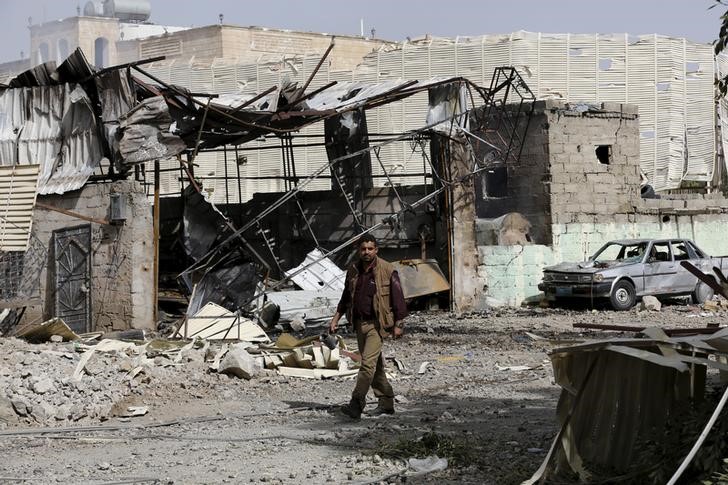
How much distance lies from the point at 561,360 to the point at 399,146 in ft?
83.9

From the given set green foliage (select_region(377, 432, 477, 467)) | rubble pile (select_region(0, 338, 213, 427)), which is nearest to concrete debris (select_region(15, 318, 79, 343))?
rubble pile (select_region(0, 338, 213, 427))

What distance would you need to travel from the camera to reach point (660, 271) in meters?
22.7

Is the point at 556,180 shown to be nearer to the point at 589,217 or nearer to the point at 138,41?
the point at 589,217

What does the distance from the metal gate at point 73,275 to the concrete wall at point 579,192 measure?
9.59 meters

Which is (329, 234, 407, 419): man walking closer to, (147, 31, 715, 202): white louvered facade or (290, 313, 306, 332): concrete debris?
(290, 313, 306, 332): concrete debris

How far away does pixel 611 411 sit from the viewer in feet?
22.2

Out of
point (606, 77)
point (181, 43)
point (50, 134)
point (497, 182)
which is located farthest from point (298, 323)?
point (181, 43)

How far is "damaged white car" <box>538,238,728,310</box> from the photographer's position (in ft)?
71.9

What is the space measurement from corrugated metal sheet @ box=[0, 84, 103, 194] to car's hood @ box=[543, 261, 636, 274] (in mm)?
10001

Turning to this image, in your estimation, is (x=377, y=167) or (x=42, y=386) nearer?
(x=42, y=386)

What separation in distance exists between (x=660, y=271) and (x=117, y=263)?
11.7 m

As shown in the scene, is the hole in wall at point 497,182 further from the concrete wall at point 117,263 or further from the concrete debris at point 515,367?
the concrete debris at point 515,367

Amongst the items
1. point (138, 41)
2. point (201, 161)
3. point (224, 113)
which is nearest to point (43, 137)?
point (224, 113)

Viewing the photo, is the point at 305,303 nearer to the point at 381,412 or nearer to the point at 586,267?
the point at 586,267
